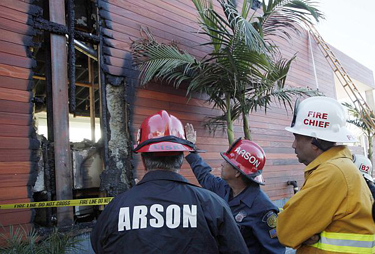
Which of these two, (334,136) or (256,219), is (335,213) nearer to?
(334,136)

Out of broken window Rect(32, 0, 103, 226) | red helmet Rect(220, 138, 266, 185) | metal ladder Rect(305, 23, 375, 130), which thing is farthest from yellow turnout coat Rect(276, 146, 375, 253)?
metal ladder Rect(305, 23, 375, 130)

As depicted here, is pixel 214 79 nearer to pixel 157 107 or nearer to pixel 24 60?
pixel 157 107

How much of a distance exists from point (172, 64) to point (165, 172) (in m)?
3.31

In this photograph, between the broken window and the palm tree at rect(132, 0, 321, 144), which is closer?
the broken window

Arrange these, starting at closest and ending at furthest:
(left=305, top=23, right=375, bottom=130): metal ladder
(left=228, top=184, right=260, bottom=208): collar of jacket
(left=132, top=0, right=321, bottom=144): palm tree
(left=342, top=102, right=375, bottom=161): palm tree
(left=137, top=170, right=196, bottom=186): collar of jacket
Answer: (left=137, top=170, right=196, bottom=186): collar of jacket
(left=228, top=184, right=260, bottom=208): collar of jacket
(left=132, top=0, right=321, bottom=144): palm tree
(left=305, top=23, right=375, bottom=130): metal ladder
(left=342, top=102, right=375, bottom=161): palm tree

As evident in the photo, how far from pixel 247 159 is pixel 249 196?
0.34 meters

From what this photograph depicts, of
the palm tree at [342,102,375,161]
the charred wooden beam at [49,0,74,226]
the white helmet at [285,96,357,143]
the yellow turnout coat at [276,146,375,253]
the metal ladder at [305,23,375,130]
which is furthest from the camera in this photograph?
the palm tree at [342,102,375,161]

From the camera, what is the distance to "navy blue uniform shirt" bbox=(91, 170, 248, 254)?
1337 millimetres

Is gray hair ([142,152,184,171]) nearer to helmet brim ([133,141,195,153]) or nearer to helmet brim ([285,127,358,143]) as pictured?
helmet brim ([133,141,195,153])

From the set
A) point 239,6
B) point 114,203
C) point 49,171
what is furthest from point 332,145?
point 239,6

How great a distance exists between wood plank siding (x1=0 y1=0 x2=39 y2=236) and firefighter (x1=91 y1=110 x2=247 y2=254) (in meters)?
2.51

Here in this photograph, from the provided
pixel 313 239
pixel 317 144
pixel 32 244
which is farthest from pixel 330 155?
pixel 32 244

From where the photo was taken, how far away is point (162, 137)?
164cm

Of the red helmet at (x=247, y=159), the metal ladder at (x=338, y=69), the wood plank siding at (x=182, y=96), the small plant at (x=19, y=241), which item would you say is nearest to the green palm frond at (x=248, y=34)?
the wood plank siding at (x=182, y=96)
